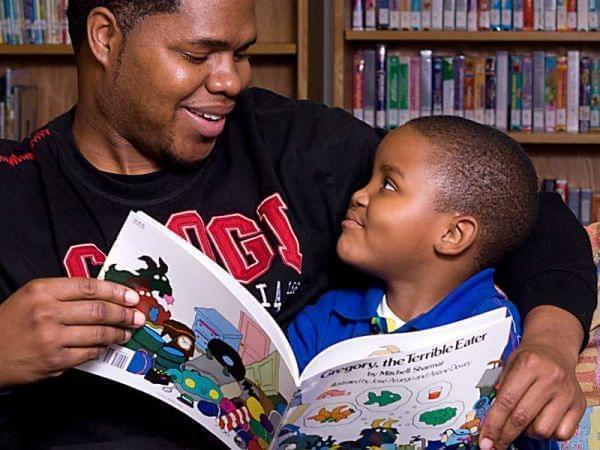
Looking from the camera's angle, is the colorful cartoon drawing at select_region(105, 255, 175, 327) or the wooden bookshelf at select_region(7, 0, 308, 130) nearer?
the colorful cartoon drawing at select_region(105, 255, 175, 327)

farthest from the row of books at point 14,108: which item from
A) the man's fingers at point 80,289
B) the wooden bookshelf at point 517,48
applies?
the man's fingers at point 80,289

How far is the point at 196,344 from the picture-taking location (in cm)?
114

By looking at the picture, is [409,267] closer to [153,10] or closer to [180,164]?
[180,164]

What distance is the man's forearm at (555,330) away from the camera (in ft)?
3.78

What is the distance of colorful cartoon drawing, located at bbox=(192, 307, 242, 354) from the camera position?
113 centimetres

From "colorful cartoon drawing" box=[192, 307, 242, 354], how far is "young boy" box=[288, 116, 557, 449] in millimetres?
254

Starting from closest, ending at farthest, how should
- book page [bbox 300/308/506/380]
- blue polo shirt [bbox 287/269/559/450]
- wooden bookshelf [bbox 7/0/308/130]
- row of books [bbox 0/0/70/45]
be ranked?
book page [bbox 300/308/506/380] → blue polo shirt [bbox 287/269/559/450] → wooden bookshelf [bbox 7/0/308/130] → row of books [bbox 0/0/70/45]

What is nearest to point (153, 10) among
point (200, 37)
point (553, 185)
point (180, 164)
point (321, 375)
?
point (200, 37)

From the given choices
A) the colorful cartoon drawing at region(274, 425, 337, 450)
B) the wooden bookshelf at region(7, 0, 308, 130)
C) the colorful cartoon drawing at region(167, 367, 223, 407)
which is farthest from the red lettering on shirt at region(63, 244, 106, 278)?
the wooden bookshelf at region(7, 0, 308, 130)

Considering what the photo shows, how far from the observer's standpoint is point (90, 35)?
4.72 ft

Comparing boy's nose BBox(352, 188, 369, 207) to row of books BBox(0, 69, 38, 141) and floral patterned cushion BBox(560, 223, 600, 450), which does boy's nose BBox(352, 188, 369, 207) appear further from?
row of books BBox(0, 69, 38, 141)

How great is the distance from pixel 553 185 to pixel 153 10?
224 centimetres

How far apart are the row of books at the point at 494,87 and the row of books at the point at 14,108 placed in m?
1.07

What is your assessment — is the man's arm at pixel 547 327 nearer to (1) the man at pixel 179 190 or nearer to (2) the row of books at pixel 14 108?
(1) the man at pixel 179 190
